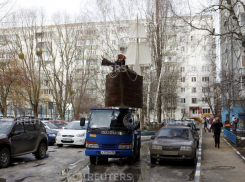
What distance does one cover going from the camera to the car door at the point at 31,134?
1341cm

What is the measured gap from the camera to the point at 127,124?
13242 millimetres

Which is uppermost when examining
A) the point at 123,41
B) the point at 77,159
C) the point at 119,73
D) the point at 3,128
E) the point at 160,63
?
the point at 123,41

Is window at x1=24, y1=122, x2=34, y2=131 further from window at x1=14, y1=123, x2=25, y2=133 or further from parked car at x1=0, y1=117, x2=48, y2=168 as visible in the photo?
window at x1=14, y1=123, x2=25, y2=133

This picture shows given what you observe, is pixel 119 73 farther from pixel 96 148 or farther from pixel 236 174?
pixel 236 174

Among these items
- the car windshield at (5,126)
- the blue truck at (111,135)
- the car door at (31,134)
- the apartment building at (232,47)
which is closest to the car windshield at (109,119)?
the blue truck at (111,135)

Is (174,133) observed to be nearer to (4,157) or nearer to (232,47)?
(232,47)

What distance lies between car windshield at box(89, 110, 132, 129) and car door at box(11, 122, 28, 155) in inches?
104

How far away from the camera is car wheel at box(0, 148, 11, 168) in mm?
11625

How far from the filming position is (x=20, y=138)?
42.0ft

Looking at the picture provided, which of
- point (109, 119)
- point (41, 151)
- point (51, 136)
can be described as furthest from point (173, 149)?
point (51, 136)

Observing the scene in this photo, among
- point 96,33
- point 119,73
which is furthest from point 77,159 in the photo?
point 96,33

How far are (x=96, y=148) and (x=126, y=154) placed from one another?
3.89ft

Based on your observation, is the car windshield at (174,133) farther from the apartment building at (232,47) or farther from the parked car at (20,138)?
the parked car at (20,138)

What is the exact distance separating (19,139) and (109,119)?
11.6 feet
